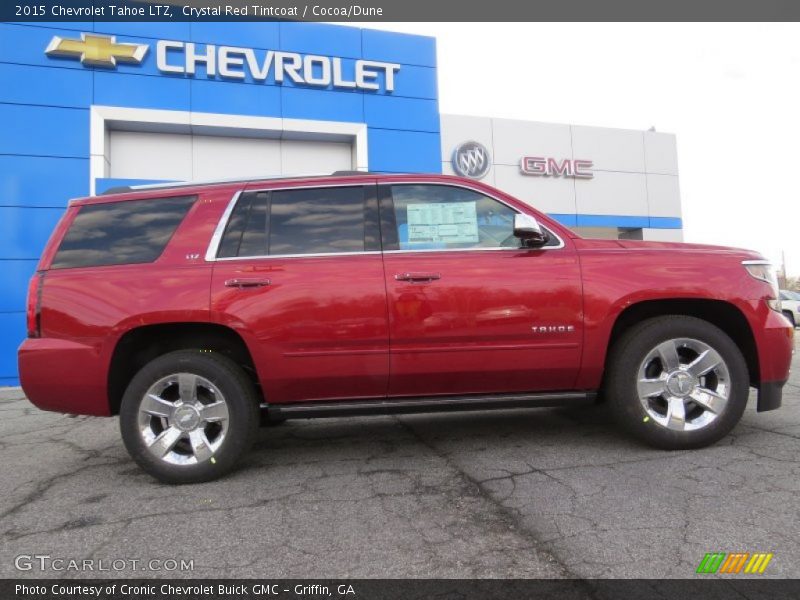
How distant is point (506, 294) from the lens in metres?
3.46

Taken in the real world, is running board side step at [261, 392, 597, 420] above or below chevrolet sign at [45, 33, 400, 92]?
below

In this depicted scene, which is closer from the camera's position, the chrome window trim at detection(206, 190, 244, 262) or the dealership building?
the chrome window trim at detection(206, 190, 244, 262)

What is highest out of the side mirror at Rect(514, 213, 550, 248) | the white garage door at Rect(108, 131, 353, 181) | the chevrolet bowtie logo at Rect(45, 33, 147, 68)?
the chevrolet bowtie logo at Rect(45, 33, 147, 68)

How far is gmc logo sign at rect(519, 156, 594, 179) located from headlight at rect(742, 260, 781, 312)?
1150cm

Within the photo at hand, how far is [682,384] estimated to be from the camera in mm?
3541

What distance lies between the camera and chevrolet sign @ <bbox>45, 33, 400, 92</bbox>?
10547 millimetres

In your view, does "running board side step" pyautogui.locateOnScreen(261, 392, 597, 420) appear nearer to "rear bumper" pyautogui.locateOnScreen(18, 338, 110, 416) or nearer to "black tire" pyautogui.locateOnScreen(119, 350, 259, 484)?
"black tire" pyautogui.locateOnScreen(119, 350, 259, 484)

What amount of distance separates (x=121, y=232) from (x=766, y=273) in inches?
174

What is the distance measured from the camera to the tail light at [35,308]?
132 inches

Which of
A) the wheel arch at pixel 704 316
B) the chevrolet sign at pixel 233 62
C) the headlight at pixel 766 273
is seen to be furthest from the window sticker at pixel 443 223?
the chevrolet sign at pixel 233 62

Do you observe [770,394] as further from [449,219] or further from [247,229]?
[247,229]

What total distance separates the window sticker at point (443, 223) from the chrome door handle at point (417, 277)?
0.27 m

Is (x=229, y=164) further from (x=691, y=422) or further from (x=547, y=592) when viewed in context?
(x=547, y=592)

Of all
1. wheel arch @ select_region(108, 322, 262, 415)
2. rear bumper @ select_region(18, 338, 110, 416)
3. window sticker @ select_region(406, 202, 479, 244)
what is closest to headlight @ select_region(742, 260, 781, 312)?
window sticker @ select_region(406, 202, 479, 244)
